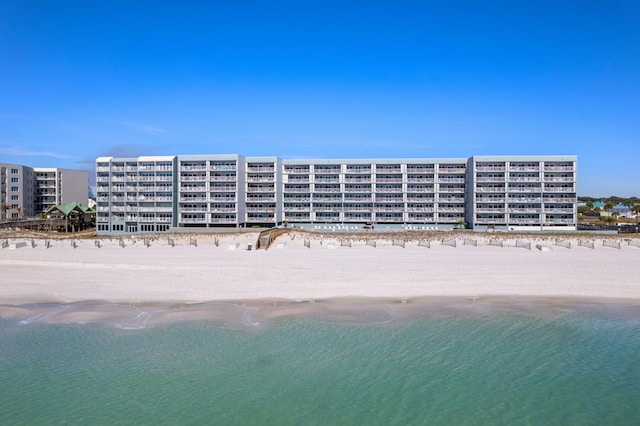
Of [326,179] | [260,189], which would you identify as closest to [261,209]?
[260,189]

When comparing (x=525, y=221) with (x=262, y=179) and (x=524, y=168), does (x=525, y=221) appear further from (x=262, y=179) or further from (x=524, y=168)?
(x=262, y=179)

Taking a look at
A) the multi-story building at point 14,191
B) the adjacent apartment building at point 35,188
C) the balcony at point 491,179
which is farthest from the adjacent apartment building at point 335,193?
the adjacent apartment building at point 35,188

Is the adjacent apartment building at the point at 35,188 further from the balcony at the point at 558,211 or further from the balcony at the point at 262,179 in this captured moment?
the balcony at the point at 558,211

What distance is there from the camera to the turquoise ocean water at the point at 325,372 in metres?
13.7

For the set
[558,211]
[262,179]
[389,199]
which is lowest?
[558,211]

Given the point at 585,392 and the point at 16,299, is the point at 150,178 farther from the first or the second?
the point at 585,392

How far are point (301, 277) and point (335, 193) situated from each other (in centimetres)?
5836

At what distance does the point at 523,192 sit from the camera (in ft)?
270

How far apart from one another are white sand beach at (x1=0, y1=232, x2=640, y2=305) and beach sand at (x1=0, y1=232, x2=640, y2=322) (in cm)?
8

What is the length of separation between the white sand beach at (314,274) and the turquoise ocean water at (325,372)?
5.73 meters

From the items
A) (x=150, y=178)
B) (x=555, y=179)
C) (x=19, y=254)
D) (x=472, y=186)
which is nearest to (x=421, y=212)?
(x=472, y=186)

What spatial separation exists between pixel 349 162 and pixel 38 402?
78.0 metres

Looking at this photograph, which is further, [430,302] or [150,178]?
[150,178]

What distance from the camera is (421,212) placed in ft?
286
